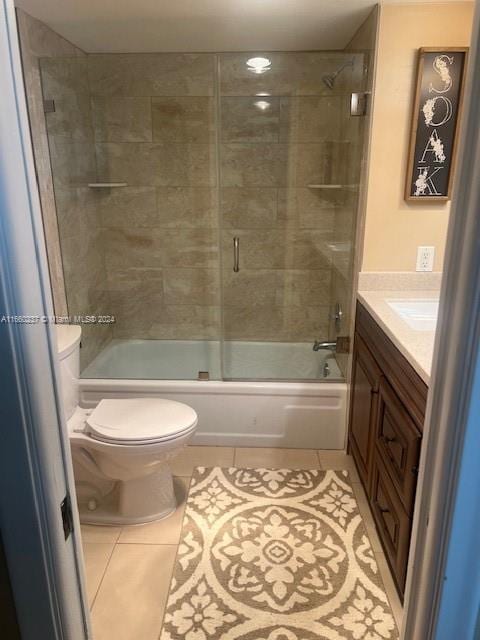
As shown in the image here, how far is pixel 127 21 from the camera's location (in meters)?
2.30

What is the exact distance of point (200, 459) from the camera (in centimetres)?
260

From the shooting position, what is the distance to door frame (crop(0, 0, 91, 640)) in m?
0.62

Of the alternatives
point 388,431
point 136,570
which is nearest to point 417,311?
point 388,431

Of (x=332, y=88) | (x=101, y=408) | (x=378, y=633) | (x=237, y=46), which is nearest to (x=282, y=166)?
(x=332, y=88)

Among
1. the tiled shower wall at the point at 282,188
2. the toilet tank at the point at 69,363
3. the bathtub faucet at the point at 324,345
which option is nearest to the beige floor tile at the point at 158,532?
the toilet tank at the point at 69,363

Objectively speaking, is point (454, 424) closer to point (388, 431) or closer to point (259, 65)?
point (388, 431)

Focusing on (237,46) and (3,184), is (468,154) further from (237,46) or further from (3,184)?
(237,46)

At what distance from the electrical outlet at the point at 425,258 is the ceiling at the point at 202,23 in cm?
114

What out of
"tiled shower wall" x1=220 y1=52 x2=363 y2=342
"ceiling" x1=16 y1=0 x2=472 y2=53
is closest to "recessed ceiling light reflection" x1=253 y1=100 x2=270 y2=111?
"tiled shower wall" x1=220 y1=52 x2=363 y2=342

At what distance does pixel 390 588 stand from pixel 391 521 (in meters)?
0.25

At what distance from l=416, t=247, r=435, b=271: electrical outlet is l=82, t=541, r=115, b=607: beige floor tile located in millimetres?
1951

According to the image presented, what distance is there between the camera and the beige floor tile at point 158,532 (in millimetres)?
2016

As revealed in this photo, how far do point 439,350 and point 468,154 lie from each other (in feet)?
0.96

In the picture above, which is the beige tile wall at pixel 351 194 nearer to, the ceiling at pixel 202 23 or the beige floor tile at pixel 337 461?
the ceiling at pixel 202 23
